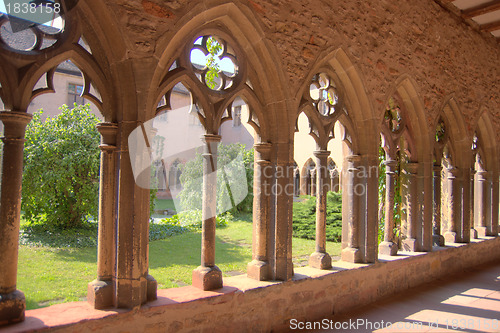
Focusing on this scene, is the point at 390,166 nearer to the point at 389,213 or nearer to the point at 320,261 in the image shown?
the point at 389,213

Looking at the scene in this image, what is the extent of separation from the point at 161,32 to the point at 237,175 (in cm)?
919

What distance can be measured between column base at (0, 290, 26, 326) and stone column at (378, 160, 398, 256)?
3.54 metres

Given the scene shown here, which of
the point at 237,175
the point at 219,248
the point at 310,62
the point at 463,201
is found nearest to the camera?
the point at 310,62

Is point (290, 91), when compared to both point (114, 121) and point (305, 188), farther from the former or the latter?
point (305, 188)

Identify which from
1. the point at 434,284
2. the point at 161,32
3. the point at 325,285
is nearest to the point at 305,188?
the point at 434,284

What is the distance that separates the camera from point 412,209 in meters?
4.59

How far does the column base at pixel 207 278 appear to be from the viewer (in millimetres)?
2637

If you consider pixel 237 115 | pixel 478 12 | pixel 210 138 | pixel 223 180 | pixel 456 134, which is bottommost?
pixel 223 180

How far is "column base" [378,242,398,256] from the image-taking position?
4.25m

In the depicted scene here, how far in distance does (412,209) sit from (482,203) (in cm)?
237

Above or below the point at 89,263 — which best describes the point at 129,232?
above

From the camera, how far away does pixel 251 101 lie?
303cm

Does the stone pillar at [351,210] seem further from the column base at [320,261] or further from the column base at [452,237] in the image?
the column base at [452,237]

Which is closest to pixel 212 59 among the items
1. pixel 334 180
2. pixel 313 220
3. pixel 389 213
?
pixel 389 213
